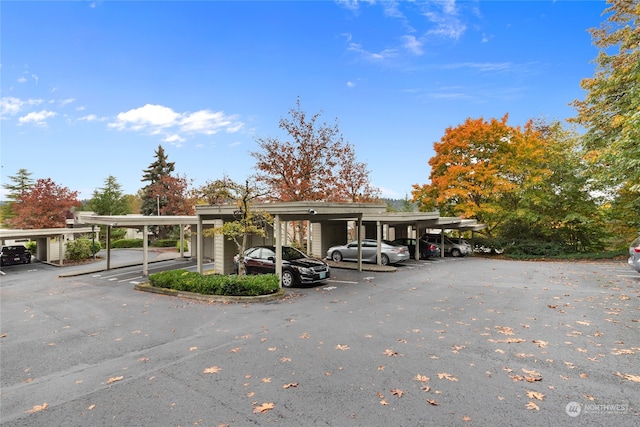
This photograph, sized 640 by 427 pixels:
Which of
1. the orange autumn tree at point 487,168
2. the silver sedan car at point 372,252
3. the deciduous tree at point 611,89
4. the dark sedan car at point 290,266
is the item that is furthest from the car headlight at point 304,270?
the orange autumn tree at point 487,168

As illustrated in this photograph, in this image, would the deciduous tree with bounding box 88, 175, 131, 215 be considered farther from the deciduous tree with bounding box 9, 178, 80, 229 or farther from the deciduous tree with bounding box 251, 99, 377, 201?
the deciduous tree with bounding box 251, 99, 377, 201

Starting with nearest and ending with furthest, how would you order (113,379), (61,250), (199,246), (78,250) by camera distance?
(113,379) → (199,246) → (61,250) → (78,250)

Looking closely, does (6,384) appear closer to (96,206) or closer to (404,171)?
(404,171)

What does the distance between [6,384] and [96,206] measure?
136 feet

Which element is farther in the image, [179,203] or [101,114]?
[179,203]

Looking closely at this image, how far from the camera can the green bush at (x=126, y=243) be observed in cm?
3447

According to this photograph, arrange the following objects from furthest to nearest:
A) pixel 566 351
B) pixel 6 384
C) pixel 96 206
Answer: pixel 96 206 < pixel 566 351 < pixel 6 384

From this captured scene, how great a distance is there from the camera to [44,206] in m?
28.1

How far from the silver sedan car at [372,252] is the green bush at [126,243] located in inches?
1031

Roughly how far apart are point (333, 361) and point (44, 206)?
110 ft

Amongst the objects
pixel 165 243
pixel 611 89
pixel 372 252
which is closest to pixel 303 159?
pixel 372 252

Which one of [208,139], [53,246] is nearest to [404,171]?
[208,139]

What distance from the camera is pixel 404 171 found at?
3053 centimetres

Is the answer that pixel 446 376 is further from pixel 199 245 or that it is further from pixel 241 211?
pixel 199 245
